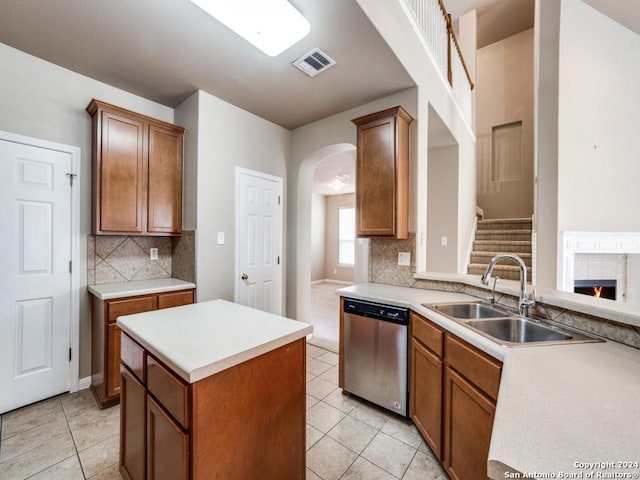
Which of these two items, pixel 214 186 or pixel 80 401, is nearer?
pixel 80 401

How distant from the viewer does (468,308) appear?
2010 mm

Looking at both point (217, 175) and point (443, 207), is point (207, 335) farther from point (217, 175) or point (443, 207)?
point (443, 207)

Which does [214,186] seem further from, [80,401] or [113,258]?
[80,401]

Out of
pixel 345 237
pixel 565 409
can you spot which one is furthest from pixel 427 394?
pixel 345 237

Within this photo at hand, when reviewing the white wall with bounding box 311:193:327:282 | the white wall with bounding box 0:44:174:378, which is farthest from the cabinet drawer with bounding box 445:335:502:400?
the white wall with bounding box 311:193:327:282

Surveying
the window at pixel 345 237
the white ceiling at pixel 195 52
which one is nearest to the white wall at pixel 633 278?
the white ceiling at pixel 195 52

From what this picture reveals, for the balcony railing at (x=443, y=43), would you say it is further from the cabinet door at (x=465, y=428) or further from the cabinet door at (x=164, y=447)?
the cabinet door at (x=164, y=447)

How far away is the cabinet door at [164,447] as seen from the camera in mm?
979

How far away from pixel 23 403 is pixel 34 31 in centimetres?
276

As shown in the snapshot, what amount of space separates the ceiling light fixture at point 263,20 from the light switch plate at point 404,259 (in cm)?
196

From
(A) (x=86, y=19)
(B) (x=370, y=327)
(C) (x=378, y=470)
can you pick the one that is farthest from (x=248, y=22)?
(C) (x=378, y=470)

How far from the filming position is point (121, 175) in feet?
8.05

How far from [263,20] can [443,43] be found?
9.22 ft

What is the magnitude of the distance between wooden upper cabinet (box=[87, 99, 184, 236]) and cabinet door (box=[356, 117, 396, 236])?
183 centimetres
